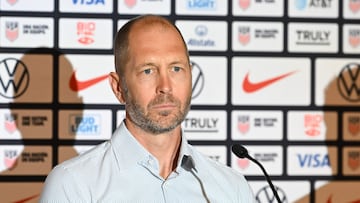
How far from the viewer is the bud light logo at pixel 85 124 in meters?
2.12

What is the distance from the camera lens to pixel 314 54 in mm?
2240

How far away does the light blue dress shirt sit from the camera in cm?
126

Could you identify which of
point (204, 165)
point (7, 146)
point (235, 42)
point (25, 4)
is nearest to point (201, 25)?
point (235, 42)

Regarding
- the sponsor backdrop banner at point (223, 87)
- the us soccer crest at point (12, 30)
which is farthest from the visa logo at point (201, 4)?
the us soccer crest at point (12, 30)

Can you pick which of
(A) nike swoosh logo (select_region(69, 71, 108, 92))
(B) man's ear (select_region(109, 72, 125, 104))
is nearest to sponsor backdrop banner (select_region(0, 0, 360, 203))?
(A) nike swoosh logo (select_region(69, 71, 108, 92))

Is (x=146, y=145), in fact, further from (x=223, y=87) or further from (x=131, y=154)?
(x=223, y=87)

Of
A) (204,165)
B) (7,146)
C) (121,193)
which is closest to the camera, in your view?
(121,193)

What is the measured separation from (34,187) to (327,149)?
915 mm

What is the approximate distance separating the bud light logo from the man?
2.45ft

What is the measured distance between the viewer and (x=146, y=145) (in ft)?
4.39

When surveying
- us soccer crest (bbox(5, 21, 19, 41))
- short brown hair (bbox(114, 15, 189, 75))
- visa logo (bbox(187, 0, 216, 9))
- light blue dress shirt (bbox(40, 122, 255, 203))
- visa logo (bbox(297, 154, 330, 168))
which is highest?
visa logo (bbox(187, 0, 216, 9))

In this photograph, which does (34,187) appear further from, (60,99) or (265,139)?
(265,139)

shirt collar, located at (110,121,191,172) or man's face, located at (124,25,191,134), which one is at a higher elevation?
man's face, located at (124,25,191,134)

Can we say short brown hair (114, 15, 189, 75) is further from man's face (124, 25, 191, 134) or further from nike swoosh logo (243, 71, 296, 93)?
nike swoosh logo (243, 71, 296, 93)
